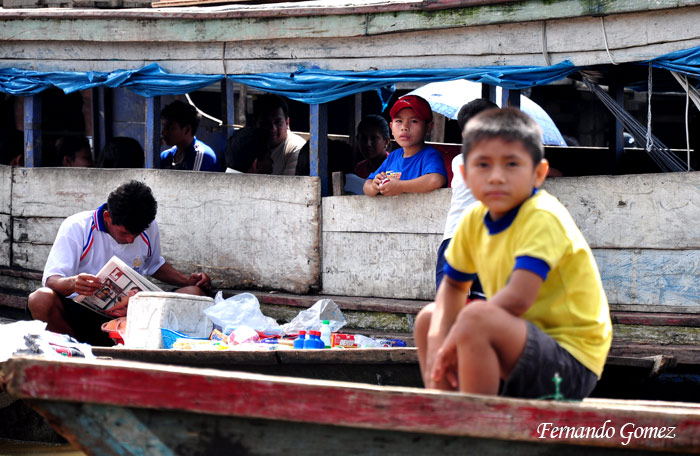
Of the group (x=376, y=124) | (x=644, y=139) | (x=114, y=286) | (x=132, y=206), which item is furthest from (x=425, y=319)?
(x=376, y=124)

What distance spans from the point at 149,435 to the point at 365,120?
4508mm

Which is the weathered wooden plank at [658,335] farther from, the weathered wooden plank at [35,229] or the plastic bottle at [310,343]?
the weathered wooden plank at [35,229]

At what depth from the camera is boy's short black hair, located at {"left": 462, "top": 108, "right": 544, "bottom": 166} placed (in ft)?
9.68

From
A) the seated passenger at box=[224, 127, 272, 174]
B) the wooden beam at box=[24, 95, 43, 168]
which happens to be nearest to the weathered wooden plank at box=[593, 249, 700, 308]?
the seated passenger at box=[224, 127, 272, 174]

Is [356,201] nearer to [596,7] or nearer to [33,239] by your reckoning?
[596,7]

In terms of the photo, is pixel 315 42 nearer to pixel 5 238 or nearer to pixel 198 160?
pixel 198 160

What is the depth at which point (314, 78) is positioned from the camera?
6.41 meters

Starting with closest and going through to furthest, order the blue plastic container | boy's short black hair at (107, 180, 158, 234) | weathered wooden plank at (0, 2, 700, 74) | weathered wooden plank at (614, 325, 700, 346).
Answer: weathered wooden plank at (614, 325, 700, 346) → weathered wooden plank at (0, 2, 700, 74) → the blue plastic container → boy's short black hair at (107, 180, 158, 234)

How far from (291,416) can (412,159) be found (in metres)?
3.20

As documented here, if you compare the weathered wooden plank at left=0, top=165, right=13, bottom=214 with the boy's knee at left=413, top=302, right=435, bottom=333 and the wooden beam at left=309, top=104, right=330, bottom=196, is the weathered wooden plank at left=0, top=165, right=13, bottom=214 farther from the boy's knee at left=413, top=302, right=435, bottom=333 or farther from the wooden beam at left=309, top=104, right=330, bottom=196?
the boy's knee at left=413, top=302, right=435, bottom=333

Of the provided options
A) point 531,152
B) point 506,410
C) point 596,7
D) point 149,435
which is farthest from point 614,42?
point 149,435

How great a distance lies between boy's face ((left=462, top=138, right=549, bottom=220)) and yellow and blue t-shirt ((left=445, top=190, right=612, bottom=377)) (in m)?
0.06

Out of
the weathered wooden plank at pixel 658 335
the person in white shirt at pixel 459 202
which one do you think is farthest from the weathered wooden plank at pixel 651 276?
the person in white shirt at pixel 459 202

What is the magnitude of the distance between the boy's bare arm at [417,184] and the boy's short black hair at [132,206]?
5.04ft
